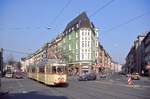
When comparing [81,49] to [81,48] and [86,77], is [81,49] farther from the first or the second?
[86,77]

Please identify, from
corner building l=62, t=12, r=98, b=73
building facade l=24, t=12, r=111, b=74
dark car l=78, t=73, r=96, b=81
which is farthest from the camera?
corner building l=62, t=12, r=98, b=73

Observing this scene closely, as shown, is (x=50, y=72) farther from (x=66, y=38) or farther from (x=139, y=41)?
(x=139, y=41)

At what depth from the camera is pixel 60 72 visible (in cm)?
3938

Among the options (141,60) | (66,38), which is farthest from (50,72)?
(141,60)

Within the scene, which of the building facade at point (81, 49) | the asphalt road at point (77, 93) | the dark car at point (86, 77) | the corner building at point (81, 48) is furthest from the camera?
the corner building at point (81, 48)

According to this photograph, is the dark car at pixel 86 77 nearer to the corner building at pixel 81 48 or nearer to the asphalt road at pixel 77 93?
the asphalt road at pixel 77 93

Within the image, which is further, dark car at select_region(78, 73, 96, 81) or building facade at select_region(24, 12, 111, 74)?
building facade at select_region(24, 12, 111, 74)

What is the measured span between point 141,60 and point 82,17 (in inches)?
1349

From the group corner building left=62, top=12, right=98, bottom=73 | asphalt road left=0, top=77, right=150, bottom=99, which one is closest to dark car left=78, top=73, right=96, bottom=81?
asphalt road left=0, top=77, right=150, bottom=99

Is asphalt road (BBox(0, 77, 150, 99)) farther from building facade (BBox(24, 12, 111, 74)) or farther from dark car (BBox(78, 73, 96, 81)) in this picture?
building facade (BBox(24, 12, 111, 74))

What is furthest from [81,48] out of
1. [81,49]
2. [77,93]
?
[77,93]

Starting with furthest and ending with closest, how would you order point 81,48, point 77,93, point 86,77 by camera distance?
point 81,48
point 86,77
point 77,93

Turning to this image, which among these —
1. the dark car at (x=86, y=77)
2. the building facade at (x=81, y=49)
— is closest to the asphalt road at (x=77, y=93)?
the dark car at (x=86, y=77)

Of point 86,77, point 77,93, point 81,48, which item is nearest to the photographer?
point 77,93
